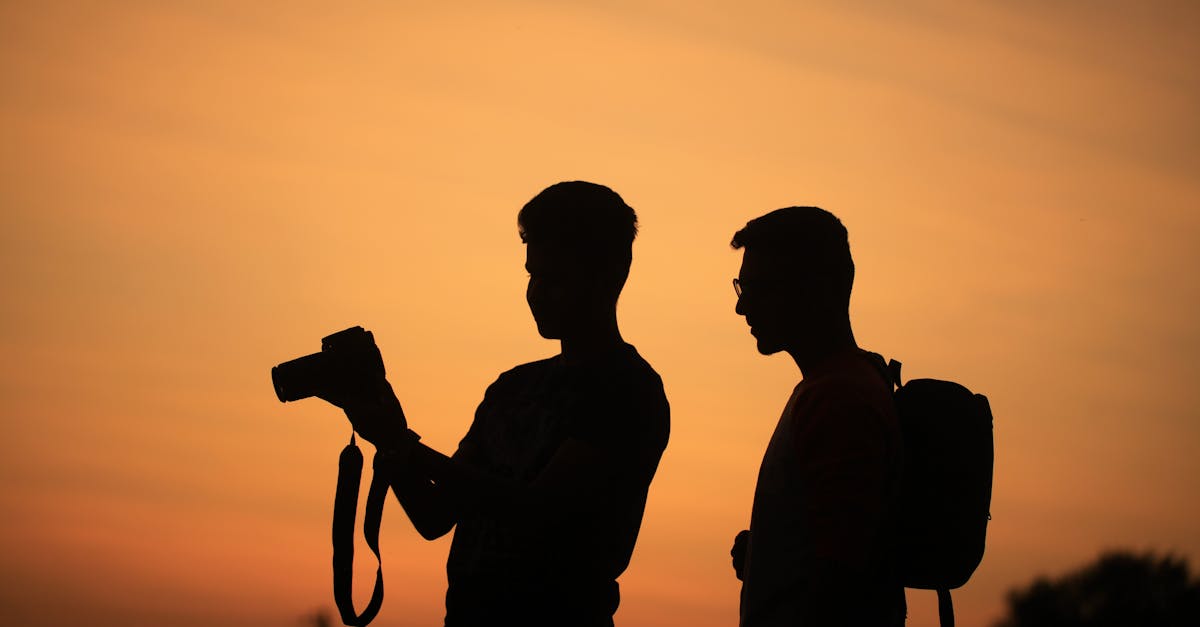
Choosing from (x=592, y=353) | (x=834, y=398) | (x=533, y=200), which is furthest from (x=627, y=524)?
(x=533, y=200)

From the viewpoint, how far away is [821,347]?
4.58m

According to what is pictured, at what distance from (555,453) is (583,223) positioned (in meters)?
0.88

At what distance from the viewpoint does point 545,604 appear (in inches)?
178

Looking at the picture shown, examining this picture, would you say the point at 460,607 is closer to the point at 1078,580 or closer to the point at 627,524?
the point at 627,524

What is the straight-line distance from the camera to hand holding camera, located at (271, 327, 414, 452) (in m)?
4.71

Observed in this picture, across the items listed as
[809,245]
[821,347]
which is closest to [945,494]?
[821,347]

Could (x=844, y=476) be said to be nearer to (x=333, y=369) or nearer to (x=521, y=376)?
(x=521, y=376)

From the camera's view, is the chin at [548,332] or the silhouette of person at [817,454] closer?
the silhouette of person at [817,454]

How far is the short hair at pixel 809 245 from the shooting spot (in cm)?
466

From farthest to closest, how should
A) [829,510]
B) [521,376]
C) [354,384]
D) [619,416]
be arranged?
[521,376] → [354,384] → [619,416] → [829,510]

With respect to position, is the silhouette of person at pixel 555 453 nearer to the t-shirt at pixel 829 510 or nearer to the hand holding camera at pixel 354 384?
the hand holding camera at pixel 354 384

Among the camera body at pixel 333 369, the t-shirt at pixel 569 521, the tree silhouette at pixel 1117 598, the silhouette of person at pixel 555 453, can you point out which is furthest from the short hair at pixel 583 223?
the tree silhouette at pixel 1117 598

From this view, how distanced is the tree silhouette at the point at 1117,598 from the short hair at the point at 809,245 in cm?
3935

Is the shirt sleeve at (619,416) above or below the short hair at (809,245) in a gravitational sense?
below
